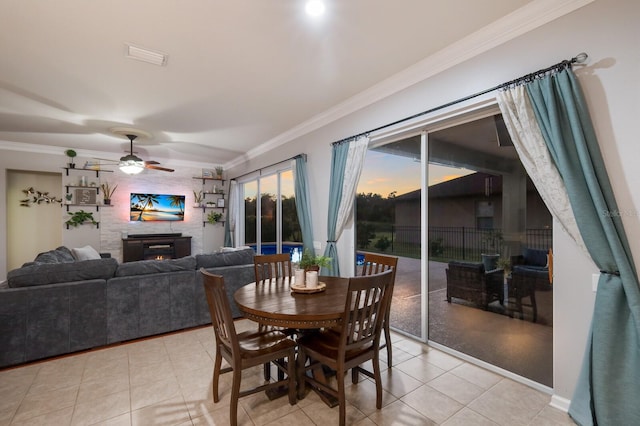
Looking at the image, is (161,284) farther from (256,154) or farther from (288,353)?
(256,154)

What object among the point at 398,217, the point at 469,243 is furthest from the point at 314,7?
the point at 469,243

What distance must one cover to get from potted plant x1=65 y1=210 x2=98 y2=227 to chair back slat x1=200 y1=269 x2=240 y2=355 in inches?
239

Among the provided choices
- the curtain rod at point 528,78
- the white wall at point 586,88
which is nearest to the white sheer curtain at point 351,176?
the curtain rod at point 528,78

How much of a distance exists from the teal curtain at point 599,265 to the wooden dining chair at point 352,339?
1277mm

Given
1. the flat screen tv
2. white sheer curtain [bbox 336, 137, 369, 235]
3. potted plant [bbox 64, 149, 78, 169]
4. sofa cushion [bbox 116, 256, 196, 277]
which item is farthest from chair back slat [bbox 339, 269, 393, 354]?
potted plant [bbox 64, 149, 78, 169]

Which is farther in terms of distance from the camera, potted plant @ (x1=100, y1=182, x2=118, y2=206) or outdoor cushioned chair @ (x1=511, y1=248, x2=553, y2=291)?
potted plant @ (x1=100, y1=182, x2=118, y2=206)

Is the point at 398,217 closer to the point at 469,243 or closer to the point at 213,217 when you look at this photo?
the point at 469,243

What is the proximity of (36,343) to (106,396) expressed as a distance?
4.01ft

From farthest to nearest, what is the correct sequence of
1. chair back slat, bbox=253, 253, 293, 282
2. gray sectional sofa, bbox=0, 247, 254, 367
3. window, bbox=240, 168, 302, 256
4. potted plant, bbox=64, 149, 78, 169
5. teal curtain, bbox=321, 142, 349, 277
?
potted plant, bbox=64, 149, 78, 169 < window, bbox=240, 168, 302, 256 < teal curtain, bbox=321, 142, 349, 277 < chair back slat, bbox=253, 253, 293, 282 < gray sectional sofa, bbox=0, 247, 254, 367

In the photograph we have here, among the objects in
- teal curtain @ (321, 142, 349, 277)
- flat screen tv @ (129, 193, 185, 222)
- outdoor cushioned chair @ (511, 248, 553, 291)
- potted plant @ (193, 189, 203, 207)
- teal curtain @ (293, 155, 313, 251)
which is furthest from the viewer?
potted plant @ (193, 189, 203, 207)

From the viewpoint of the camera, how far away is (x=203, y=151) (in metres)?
6.57

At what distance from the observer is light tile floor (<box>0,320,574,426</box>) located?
1.99m

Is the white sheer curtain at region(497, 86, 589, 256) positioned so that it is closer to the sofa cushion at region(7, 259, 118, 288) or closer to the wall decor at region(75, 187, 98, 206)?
the sofa cushion at region(7, 259, 118, 288)

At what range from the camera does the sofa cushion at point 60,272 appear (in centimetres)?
281
